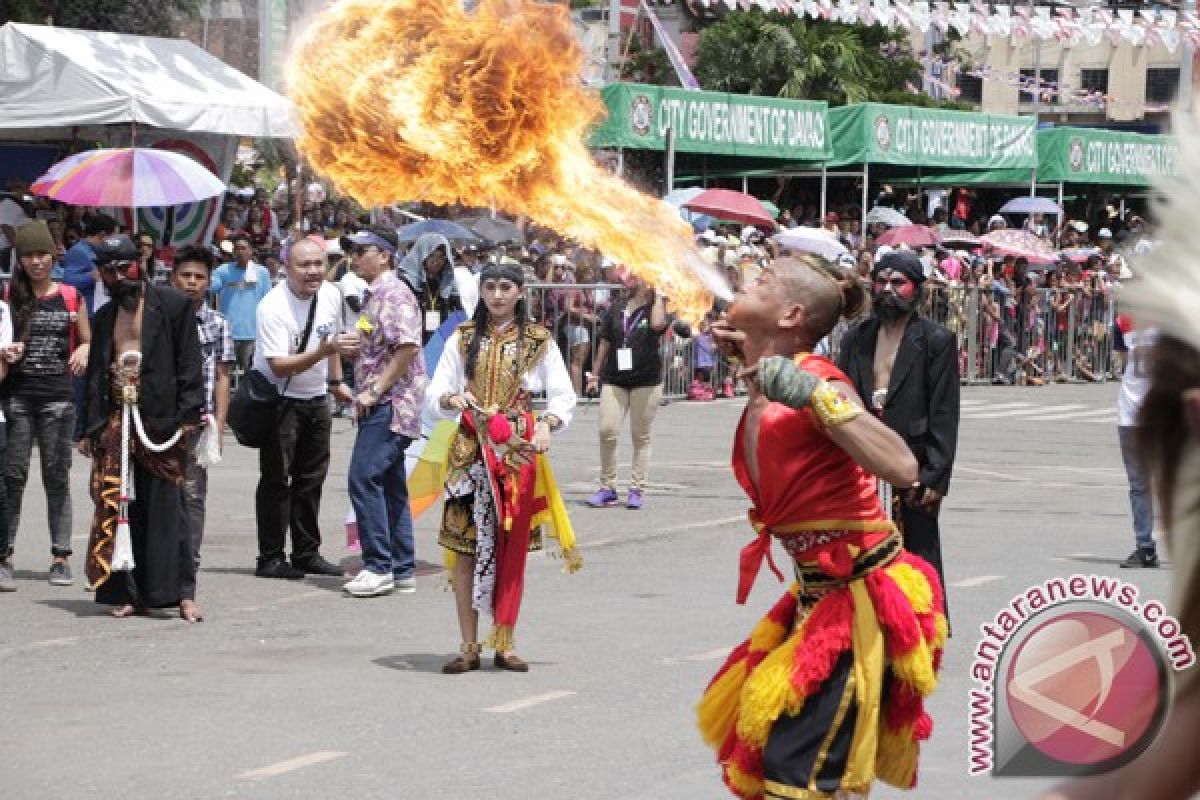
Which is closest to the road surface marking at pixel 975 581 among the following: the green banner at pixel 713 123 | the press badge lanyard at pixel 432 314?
the press badge lanyard at pixel 432 314

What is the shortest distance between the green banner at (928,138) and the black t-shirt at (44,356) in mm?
21960

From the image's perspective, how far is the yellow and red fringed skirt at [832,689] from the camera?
17.0 feet

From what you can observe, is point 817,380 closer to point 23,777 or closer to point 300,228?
point 23,777

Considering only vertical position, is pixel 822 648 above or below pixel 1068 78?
below

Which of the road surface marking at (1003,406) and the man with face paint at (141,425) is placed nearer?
the man with face paint at (141,425)

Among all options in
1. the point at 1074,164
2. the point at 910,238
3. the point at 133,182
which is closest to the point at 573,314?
the point at 133,182

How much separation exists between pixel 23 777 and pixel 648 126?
20.2 m

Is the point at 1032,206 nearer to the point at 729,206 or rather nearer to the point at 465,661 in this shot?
the point at 729,206

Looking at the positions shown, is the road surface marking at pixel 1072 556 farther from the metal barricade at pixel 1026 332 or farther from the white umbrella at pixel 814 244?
the metal barricade at pixel 1026 332

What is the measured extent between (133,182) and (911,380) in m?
10.8

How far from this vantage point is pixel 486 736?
789 centimetres

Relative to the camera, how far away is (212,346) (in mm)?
11383

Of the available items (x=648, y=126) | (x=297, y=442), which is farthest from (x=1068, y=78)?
(x=297, y=442)

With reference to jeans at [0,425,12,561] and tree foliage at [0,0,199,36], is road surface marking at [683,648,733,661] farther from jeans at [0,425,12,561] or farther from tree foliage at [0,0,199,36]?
tree foliage at [0,0,199,36]
